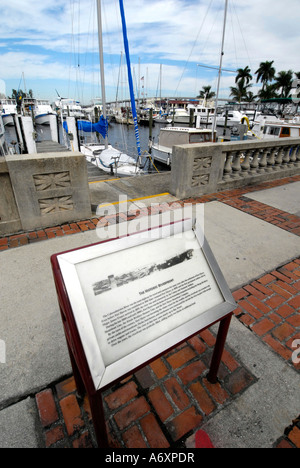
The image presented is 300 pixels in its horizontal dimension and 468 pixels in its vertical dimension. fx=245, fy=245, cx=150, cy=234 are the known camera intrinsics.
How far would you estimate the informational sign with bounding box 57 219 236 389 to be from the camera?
1.22 m

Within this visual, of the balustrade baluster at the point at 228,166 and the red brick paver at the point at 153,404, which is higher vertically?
the balustrade baluster at the point at 228,166

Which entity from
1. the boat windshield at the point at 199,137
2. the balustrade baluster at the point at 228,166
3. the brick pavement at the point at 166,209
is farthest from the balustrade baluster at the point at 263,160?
the boat windshield at the point at 199,137

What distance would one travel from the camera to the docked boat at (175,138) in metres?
12.6

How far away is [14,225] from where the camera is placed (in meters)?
3.89

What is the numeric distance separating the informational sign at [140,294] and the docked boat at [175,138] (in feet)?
34.0

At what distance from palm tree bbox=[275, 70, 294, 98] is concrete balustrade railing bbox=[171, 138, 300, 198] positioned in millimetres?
72552

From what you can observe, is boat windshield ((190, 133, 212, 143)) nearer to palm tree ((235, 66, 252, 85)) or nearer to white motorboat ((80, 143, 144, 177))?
white motorboat ((80, 143, 144, 177))

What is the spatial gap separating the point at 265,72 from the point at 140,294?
8559 cm

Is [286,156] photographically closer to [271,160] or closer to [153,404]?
[271,160]

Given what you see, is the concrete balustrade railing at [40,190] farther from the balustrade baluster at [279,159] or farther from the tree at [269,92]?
the tree at [269,92]

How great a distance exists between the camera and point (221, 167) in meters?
5.68
